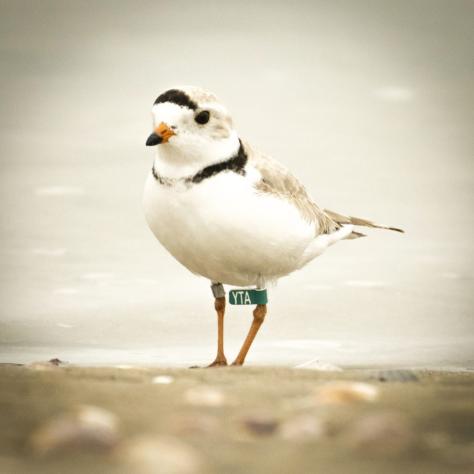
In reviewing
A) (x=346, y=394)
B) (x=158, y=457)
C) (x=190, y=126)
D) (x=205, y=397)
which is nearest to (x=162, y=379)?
(x=205, y=397)

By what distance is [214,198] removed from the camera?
441cm

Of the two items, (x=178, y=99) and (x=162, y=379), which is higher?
(x=178, y=99)

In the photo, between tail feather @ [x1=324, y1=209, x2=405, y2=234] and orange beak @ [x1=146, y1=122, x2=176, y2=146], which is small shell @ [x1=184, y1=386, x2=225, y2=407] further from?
tail feather @ [x1=324, y1=209, x2=405, y2=234]

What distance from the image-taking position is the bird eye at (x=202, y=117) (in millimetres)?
4395

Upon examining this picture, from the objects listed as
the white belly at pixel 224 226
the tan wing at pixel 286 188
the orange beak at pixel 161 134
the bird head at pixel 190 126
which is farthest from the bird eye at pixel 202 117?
the tan wing at pixel 286 188

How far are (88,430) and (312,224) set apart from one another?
2686 mm

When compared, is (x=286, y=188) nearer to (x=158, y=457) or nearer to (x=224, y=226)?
(x=224, y=226)

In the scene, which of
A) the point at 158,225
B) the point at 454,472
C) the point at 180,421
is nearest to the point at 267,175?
the point at 158,225

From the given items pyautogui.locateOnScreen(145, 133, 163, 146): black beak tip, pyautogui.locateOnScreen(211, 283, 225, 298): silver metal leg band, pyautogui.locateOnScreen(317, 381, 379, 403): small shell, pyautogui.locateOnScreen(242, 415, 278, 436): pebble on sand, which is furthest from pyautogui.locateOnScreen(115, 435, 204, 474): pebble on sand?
pyautogui.locateOnScreen(211, 283, 225, 298): silver metal leg band

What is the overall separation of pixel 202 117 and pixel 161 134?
0.24 m

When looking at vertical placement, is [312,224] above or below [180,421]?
above

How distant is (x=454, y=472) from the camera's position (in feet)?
8.13

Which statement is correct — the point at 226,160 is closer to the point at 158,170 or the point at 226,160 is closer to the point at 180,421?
the point at 158,170

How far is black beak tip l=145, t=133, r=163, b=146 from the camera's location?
13.9 feet
